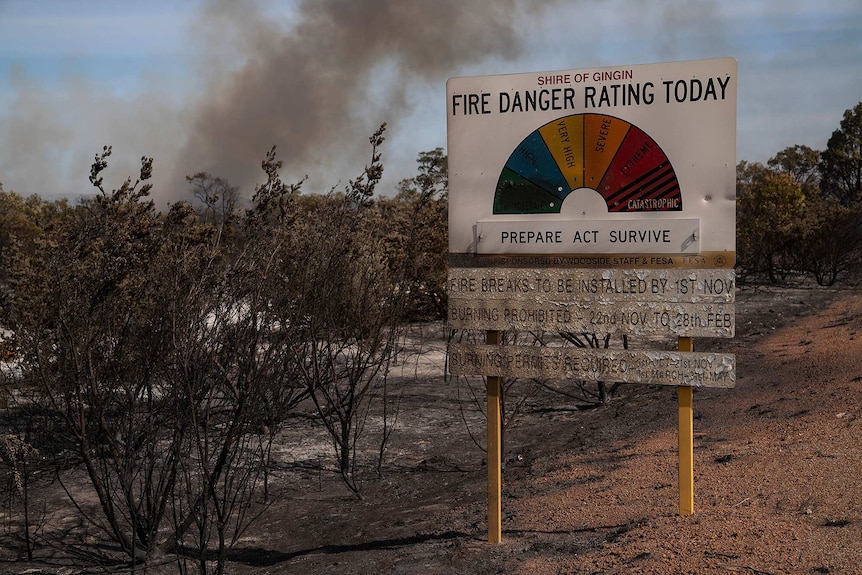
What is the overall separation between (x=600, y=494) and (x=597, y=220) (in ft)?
5.94

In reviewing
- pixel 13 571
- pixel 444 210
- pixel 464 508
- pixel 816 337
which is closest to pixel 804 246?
pixel 444 210

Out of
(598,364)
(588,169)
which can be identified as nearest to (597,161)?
(588,169)

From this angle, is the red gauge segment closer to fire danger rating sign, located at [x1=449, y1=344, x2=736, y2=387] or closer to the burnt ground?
fire danger rating sign, located at [x1=449, y1=344, x2=736, y2=387]

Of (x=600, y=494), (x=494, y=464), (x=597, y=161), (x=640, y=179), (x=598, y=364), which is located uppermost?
(x=597, y=161)

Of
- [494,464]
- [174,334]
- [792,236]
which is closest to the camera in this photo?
[174,334]

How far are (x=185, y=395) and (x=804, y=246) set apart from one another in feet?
79.0

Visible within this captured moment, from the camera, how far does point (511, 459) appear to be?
771cm

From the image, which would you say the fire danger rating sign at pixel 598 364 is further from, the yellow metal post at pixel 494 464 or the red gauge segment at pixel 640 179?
the red gauge segment at pixel 640 179

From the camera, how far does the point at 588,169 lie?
4641 millimetres

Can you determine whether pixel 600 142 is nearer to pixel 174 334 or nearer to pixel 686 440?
pixel 686 440

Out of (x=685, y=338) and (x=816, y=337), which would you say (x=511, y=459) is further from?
(x=816, y=337)

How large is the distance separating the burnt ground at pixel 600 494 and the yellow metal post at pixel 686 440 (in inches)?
4.9

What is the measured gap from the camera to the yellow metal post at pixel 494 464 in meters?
4.81

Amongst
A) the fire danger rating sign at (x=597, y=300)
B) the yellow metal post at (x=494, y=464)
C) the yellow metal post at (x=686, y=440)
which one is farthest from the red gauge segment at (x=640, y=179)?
the yellow metal post at (x=494, y=464)
